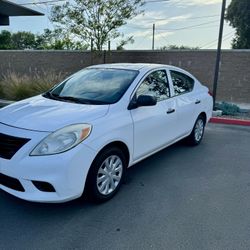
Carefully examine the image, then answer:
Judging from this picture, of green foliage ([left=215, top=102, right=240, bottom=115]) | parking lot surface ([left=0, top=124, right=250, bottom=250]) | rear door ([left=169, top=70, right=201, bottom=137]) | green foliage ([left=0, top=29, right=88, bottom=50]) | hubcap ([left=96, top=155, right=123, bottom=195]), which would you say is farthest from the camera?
green foliage ([left=0, top=29, right=88, bottom=50])

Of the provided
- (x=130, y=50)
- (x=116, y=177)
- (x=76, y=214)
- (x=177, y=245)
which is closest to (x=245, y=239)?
(x=177, y=245)

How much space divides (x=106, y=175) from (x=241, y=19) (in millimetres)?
20357

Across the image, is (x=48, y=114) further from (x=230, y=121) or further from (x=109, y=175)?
(x=230, y=121)

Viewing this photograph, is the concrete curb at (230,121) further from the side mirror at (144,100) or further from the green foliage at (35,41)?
the green foliage at (35,41)

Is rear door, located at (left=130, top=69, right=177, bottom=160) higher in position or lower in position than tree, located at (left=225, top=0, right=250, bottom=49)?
lower

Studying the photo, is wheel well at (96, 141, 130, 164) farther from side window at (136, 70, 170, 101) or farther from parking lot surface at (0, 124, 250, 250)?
side window at (136, 70, 170, 101)

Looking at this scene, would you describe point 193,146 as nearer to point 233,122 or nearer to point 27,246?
point 233,122

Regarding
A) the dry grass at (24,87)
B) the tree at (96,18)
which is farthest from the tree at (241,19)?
the dry grass at (24,87)

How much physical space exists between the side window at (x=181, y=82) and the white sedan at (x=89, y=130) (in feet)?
0.14

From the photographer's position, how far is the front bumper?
274cm

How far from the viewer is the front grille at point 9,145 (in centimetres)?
283

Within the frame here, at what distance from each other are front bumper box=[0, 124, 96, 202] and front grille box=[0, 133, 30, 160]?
42 mm

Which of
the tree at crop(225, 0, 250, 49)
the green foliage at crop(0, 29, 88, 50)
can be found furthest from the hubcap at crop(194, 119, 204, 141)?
the tree at crop(225, 0, 250, 49)

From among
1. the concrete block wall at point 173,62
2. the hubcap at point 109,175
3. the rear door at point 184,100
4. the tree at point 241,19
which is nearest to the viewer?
the hubcap at point 109,175
